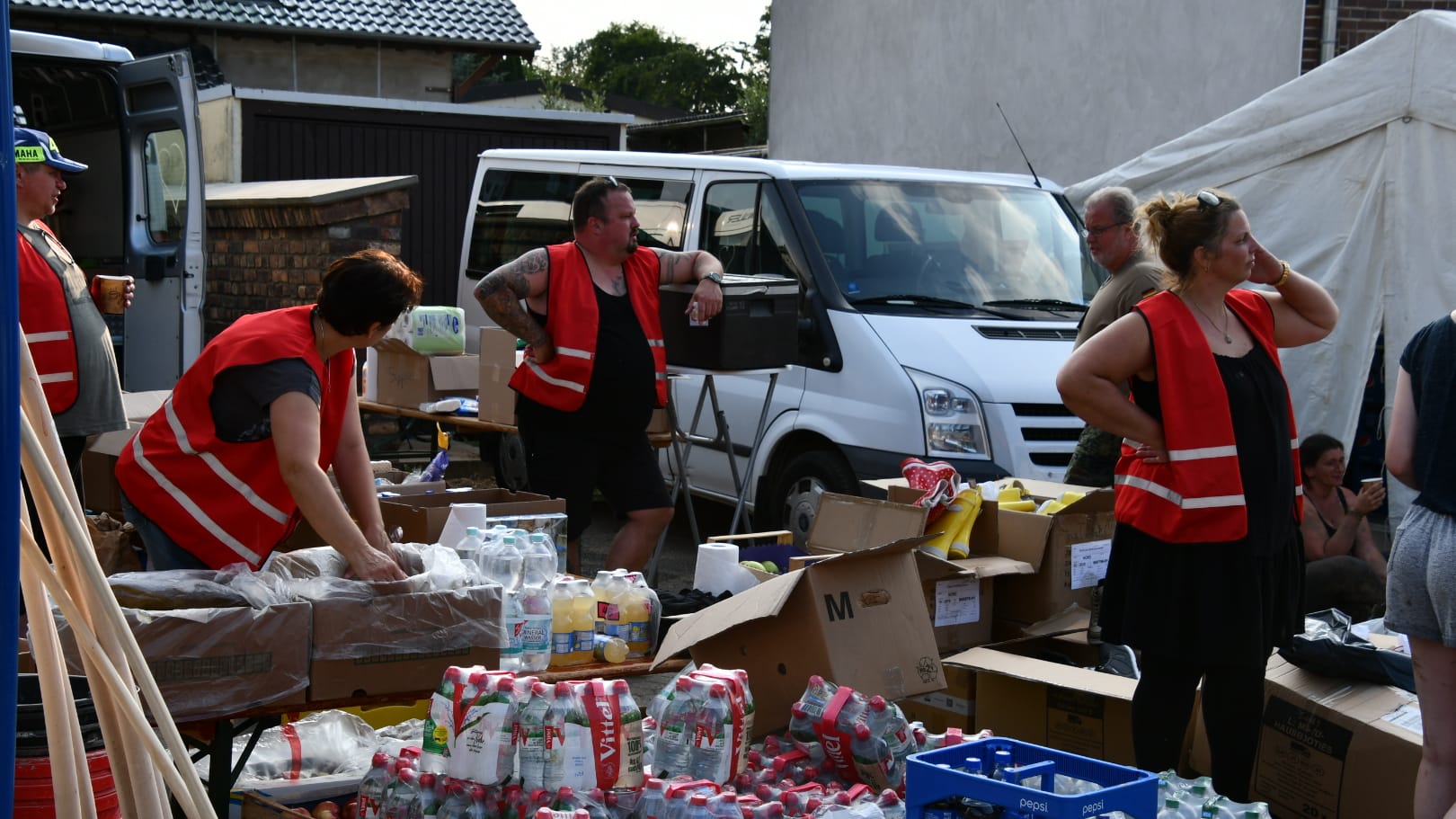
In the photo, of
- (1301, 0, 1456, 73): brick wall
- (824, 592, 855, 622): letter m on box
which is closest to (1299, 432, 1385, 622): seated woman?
(824, 592, 855, 622): letter m on box

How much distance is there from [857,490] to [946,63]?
9.82 meters

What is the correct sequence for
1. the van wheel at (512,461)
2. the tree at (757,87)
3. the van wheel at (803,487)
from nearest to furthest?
the van wheel at (803,487), the van wheel at (512,461), the tree at (757,87)

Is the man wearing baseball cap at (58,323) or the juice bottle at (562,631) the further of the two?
the man wearing baseball cap at (58,323)

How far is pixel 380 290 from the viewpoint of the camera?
3664 mm

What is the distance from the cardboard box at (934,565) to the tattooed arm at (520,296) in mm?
1282

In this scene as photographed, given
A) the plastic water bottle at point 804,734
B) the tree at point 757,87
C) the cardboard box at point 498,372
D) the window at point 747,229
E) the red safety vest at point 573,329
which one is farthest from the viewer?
the tree at point 757,87

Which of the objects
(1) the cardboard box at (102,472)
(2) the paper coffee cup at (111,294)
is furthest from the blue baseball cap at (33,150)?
(1) the cardboard box at (102,472)

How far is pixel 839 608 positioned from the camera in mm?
3881

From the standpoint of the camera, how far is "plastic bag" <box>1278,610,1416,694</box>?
14.3ft

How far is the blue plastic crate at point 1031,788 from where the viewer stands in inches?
107

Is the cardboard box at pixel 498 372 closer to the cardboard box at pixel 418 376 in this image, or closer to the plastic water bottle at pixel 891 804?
the cardboard box at pixel 418 376

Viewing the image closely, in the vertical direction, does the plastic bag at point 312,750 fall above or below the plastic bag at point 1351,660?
below

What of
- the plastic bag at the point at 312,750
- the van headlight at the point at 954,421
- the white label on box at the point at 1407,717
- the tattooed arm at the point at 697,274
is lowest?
the plastic bag at the point at 312,750

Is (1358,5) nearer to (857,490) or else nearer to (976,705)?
(857,490)
